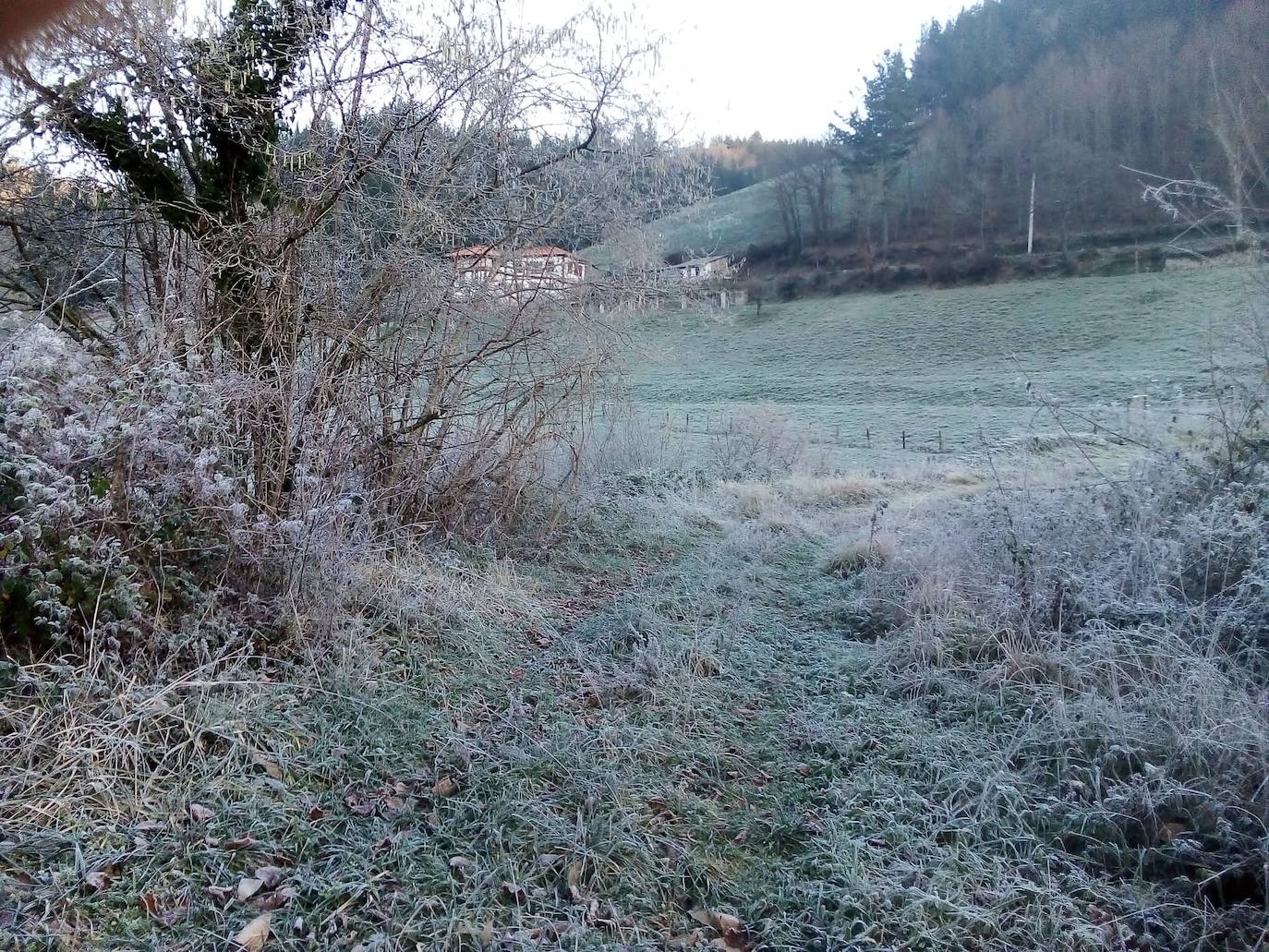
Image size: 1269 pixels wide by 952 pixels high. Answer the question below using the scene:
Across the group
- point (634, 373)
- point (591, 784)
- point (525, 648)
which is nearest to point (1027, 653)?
point (591, 784)

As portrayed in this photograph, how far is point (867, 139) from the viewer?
3306cm

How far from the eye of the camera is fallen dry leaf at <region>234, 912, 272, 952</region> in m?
2.21

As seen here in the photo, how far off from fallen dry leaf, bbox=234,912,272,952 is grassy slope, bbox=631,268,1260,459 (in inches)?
432

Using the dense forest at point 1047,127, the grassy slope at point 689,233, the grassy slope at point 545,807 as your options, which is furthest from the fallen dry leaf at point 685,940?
the grassy slope at point 689,233

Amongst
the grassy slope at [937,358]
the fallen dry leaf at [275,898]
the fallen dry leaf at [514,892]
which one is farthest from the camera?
the grassy slope at [937,358]

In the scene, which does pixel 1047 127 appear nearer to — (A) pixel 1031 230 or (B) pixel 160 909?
(A) pixel 1031 230

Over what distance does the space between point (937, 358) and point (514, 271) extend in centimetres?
2514

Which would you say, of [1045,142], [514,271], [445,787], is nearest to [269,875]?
[445,787]

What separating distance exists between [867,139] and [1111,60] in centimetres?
2062

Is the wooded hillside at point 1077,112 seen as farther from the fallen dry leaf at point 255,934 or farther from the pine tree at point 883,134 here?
the fallen dry leaf at point 255,934

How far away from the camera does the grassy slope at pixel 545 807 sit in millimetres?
2410

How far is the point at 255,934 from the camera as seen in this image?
2.25 meters

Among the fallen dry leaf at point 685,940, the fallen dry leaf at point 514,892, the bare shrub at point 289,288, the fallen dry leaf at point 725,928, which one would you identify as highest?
the bare shrub at point 289,288

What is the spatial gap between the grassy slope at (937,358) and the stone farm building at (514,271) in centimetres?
584
